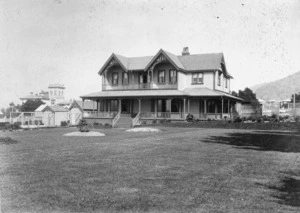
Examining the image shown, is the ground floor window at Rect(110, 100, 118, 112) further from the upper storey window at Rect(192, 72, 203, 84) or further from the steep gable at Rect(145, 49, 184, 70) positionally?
the upper storey window at Rect(192, 72, 203, 84)

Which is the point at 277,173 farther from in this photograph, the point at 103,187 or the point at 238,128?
the point at 238,128

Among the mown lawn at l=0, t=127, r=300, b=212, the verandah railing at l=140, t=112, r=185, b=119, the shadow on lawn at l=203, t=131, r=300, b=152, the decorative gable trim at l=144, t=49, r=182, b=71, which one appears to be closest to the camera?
the mown lawn at l=0, t=127, r=300, b=212

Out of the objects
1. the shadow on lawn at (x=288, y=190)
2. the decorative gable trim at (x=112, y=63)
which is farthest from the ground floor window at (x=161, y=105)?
the shadow on lawn at (x=288, y=190)

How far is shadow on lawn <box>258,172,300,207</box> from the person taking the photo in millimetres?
6844

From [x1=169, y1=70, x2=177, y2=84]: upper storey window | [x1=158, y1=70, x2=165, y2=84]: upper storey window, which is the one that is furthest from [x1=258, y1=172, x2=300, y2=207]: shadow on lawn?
[x1=158, y1=70, x2=165, y2=84]: upper storey window

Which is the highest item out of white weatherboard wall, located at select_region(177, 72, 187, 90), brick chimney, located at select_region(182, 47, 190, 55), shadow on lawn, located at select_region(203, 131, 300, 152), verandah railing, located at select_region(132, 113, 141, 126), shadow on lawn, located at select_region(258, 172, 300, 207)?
brick chimney, located at select_region(182, 47, 190, 55)

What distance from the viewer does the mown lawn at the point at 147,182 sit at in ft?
21.1

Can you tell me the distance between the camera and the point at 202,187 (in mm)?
7828

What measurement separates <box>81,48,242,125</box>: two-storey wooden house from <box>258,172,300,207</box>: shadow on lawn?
96.3 feet

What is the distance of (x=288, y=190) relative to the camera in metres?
7.71

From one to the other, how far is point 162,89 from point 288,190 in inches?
1364

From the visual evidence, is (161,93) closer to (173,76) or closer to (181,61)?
(173,76)

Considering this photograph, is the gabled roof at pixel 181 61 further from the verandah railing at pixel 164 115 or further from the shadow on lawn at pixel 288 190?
the shadow on lawn at pixel 288 190

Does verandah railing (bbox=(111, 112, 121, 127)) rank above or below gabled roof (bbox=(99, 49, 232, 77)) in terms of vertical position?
below
